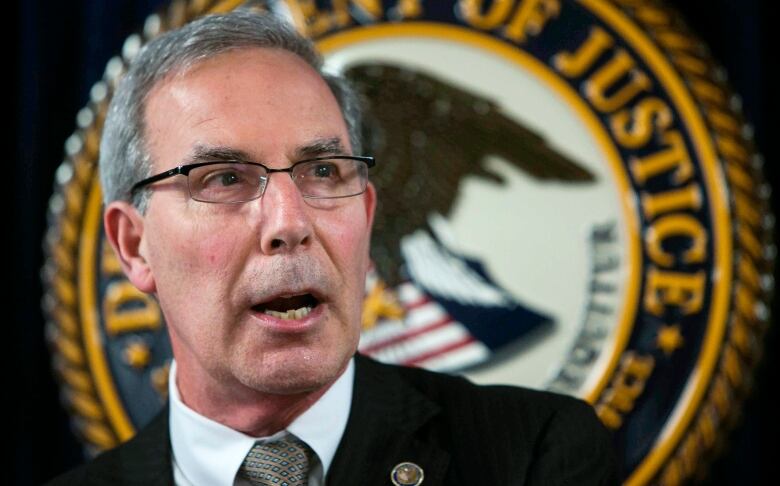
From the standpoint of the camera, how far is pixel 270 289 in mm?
1403

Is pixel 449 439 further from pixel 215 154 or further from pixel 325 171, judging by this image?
pixel 215 154

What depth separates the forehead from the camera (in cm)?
148

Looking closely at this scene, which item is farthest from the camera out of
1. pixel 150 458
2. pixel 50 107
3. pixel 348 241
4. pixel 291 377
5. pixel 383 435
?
pixel 50 107

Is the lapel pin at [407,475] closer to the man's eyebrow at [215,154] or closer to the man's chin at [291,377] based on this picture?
the man's chin at [291,377]

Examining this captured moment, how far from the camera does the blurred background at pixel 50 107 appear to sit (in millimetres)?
2311

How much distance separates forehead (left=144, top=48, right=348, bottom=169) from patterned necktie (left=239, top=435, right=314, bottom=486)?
43 centimetres

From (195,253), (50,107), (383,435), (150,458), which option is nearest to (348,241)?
(195,253)

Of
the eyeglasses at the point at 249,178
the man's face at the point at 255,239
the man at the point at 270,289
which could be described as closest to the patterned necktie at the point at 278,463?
the man at the point at 270,289

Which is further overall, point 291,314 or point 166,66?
point 166,66

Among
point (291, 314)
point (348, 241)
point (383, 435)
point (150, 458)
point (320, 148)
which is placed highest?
point (320, 148)

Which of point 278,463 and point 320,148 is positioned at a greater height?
point 320,148

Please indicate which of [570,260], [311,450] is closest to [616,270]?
Result: [570,260]

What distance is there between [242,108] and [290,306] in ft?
0.98

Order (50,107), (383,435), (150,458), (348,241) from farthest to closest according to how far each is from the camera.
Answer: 1. (50,107)
2. (150,458)
3. (383,435)
4. (348,241)
